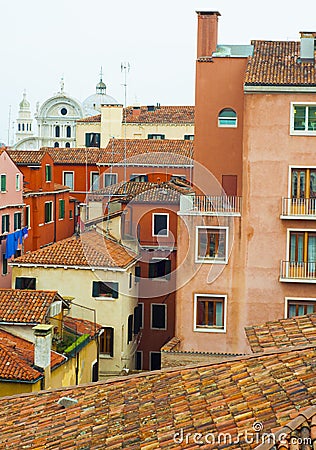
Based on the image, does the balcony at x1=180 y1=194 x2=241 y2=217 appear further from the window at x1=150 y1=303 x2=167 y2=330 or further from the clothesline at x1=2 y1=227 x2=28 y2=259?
the clothesline at x1=2 y1=227 x2=28 y2=259

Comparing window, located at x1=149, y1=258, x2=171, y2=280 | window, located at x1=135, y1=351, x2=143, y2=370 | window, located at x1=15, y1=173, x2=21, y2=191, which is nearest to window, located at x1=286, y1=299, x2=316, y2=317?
window, located at x1=149, y1=258, x2=171, y2=280

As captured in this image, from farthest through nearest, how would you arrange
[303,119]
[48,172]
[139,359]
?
[48,172] → [139,359] → [303,119]

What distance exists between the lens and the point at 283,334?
11.2m

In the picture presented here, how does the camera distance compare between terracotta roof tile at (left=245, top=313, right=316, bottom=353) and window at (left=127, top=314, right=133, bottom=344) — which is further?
window at (left=127, top=314, right=133, bottom=344)

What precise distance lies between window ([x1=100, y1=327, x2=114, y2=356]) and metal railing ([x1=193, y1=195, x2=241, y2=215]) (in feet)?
15.1

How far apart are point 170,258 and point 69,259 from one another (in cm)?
400

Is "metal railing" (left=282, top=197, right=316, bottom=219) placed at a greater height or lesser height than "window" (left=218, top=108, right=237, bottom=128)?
lesser

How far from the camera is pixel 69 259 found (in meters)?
25.7

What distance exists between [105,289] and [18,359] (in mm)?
8421

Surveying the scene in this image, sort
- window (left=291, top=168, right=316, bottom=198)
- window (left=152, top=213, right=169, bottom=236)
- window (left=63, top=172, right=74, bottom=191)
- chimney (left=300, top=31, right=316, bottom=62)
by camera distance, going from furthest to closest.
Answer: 1. window (left=63, top=172, right=74, bottom=191)
2. window (left=152, top=213, right=169, bottom=236)
3. chimney (left=300, top=31, right=316, bottom=62)
4. window (left=291, top=168, right=316, bottom=198)

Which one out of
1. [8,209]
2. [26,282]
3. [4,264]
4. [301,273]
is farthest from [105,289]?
[8,209]

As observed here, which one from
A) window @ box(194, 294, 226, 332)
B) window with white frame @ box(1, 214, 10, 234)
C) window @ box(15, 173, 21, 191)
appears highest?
window @ box(15, 173, 21, 191)

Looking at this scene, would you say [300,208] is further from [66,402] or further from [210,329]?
[66,402]

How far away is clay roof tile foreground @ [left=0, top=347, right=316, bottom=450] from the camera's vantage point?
7.62 m
